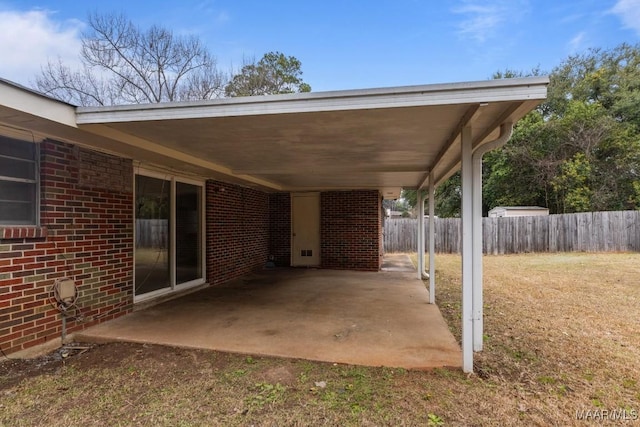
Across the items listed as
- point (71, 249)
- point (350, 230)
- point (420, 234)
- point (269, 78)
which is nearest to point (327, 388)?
point (71, 249)

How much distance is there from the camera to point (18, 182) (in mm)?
3471

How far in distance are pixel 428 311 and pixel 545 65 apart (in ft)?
78.3

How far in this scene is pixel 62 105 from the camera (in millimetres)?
3113

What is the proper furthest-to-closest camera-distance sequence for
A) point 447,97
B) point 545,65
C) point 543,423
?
1. point 545,65
2. point 447,97
3. point 543,423

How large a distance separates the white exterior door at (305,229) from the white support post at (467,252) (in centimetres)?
692

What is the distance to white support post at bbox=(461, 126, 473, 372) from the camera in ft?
10.1

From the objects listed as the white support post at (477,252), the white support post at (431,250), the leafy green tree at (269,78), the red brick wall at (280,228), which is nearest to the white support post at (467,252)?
the white support post at (477,252)

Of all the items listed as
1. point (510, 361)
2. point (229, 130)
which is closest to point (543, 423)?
point (510, 361)

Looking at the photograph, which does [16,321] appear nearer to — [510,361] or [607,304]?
[510,361]

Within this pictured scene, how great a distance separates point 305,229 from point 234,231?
262cm

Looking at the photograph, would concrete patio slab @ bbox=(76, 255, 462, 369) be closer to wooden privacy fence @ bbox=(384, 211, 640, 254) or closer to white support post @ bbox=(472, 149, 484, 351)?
white support post @ bbox=(472, 149, 484, 351)

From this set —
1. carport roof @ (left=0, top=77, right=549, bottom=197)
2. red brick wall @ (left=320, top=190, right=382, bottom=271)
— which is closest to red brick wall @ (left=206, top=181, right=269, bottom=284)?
red brick wall @ (left=320, top=190, right=382, bottom=271)

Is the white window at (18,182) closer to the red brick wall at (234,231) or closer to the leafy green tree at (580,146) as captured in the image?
the red brick wall at (234,231)

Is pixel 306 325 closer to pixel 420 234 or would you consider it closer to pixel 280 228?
pixel 420 234
